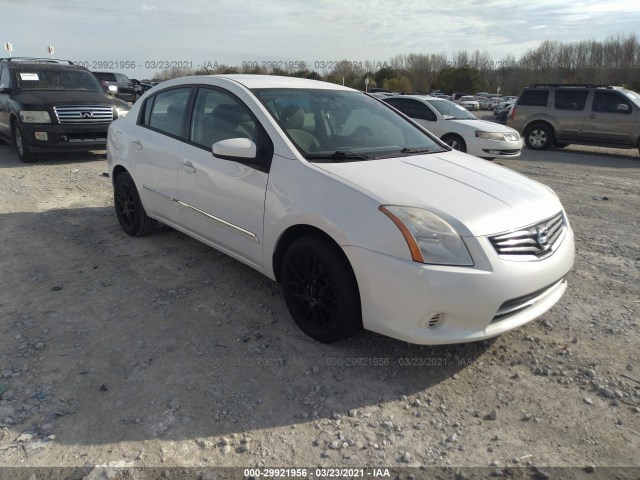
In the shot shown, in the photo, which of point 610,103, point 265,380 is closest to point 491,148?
point 610,103

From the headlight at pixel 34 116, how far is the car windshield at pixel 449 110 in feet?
27.4

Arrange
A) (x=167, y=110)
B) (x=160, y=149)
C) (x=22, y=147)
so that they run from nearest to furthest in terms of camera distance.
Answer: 1. (x=160, y=149)
2. (x=167, y=110)
3. (x=22, y=147)

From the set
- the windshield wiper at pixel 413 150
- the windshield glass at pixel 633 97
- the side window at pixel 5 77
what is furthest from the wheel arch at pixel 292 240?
the windshield glass at pixel 633 97

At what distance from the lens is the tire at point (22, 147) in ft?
30.0

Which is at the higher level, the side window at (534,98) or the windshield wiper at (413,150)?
the side window at (534,98)

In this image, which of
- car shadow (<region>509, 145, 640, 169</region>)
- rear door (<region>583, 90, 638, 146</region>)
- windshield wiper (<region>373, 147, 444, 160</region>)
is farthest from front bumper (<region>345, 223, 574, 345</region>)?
rear door (<region>583, 90, 638, 146</region>)

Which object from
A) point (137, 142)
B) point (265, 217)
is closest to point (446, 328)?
point (265, 217)

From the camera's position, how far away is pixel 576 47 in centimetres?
7456

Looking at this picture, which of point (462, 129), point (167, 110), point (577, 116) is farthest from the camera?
point (577, 116)

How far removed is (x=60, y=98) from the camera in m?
9.38

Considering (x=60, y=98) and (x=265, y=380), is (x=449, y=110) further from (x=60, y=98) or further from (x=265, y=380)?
(x=265, y=380)

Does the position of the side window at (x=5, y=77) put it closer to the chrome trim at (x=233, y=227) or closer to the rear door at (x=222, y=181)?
the rear door at (x=222, y=181)

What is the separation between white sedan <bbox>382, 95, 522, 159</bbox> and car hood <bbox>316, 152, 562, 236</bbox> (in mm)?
7647

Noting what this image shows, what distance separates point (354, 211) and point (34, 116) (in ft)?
27.8
